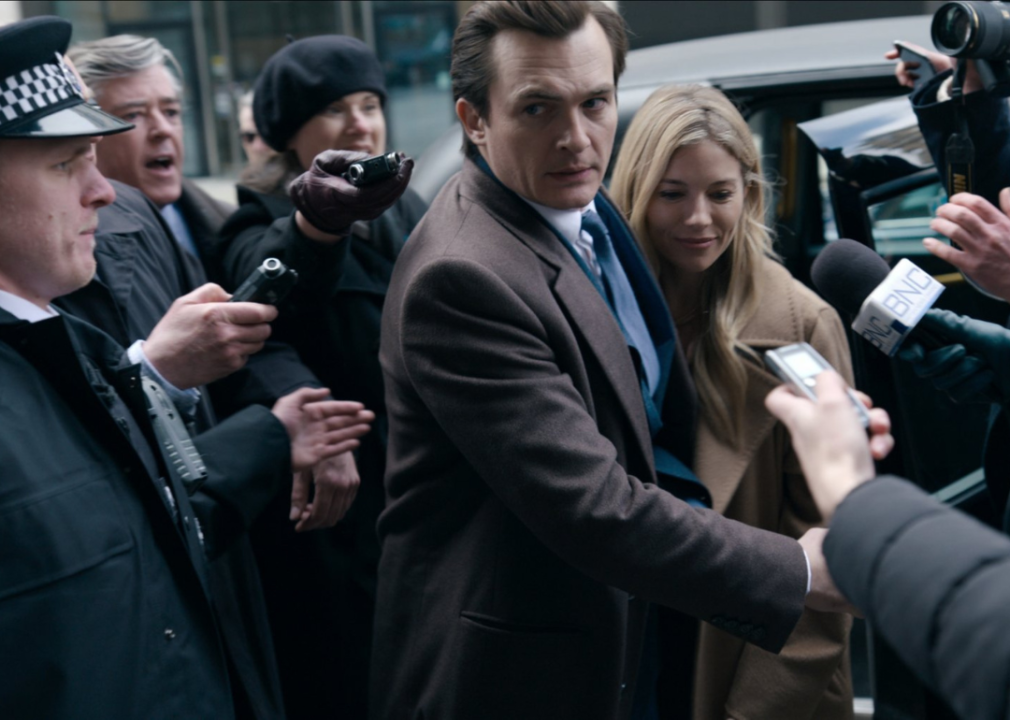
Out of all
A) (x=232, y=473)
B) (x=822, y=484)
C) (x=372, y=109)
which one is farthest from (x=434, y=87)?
(x=822, y=484)

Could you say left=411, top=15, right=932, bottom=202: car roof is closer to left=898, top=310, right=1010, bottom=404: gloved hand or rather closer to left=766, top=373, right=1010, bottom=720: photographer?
left=898, top=310, right=1010, bottom=404: gloved hand

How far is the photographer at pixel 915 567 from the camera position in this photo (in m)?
0.93

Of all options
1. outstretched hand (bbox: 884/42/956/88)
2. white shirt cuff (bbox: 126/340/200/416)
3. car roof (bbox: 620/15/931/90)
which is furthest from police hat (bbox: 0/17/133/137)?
car roof (bbox: 620/15/931/90)

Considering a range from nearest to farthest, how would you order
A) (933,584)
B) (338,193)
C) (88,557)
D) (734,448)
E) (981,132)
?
(933,584) < (88,557) < (734,448) < (338,193) < (981,132)

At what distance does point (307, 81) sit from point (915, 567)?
2.08 meters

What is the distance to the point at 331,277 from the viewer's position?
2354 mm

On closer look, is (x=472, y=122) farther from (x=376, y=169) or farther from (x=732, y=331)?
(x=732, y=331)

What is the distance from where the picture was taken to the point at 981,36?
2117mm

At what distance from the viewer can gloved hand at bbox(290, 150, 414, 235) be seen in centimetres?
210

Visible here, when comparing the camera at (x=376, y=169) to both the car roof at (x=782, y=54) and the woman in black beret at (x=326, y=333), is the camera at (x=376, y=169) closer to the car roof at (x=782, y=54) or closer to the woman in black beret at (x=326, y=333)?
the woman in black beret at (x=326, y=333)

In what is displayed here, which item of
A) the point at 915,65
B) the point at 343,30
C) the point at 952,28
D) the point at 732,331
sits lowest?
the point at 343,30

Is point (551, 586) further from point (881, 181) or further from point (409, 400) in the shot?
point (881, 181)

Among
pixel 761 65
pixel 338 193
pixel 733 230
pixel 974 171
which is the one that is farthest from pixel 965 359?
pixel 761 65

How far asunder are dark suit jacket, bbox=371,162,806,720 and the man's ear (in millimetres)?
47
